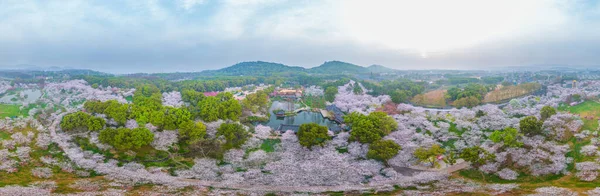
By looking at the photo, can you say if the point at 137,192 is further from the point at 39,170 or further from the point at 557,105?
the point at 557,105

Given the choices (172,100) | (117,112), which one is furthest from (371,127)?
(172,100)

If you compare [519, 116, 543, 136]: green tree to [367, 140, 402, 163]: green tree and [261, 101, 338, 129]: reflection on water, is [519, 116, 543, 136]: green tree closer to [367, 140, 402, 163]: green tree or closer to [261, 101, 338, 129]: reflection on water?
[367, 140, 402, 163]: green tree

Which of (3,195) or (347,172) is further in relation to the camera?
(347,172)

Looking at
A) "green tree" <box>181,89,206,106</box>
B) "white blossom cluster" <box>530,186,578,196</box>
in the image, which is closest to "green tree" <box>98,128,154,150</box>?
"green tree" <box>181,89,206,106</box>

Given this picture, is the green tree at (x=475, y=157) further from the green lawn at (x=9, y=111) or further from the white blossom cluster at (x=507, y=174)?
the green lawn at (x=9, y=111)

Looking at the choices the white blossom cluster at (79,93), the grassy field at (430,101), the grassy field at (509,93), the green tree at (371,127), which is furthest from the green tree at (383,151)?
the white blossom cluster at (79,93)

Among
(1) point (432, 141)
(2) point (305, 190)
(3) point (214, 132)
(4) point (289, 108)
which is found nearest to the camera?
(2) point (305, 190)

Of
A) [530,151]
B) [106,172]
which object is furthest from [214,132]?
[530,151]
